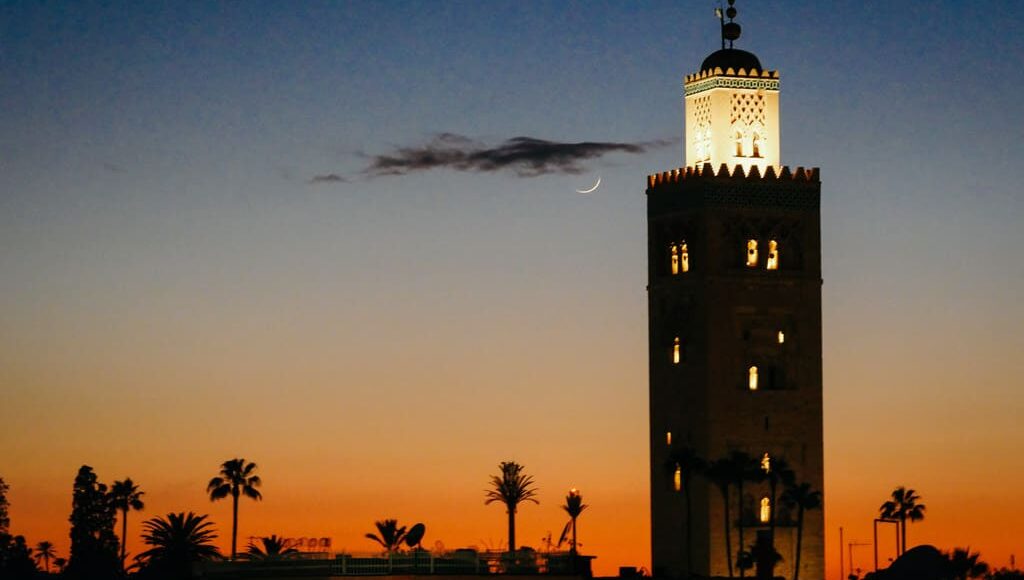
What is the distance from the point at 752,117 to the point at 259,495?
124 ft

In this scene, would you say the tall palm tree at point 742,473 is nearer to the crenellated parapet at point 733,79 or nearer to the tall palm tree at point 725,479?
the tall palm tree at point 725,479

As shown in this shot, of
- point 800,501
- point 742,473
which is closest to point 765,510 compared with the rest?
point 800,501

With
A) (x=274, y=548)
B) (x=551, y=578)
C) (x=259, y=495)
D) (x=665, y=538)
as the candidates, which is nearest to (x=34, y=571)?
(x=259, y=495)

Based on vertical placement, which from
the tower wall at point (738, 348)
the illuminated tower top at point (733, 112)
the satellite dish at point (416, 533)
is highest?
the illuminated tower top at point (733, 112)

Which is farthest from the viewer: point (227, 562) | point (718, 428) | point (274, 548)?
point (274, 548)

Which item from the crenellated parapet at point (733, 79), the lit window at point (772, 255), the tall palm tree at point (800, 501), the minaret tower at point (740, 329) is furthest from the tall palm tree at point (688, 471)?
the crenellated parapet at point (733, 79)

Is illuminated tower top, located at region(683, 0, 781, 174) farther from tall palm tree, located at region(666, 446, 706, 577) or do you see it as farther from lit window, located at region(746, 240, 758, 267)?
tall palm tree, located at region(666, 446, 706, 577)

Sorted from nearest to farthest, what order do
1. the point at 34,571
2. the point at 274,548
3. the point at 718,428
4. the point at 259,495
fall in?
the point at 718,428 → the point at 274,548 → the point at 259,495 → the point at 34,571

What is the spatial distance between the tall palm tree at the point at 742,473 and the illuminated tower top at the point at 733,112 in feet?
38.4

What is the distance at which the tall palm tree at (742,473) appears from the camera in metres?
114

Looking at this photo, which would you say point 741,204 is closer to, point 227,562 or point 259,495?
point 227,562

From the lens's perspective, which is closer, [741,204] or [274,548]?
[741,204]

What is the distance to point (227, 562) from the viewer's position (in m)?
100

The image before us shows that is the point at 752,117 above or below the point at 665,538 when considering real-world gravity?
above
